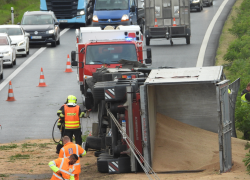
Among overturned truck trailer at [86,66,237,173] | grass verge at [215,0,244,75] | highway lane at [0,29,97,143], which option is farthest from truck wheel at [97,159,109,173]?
grass verge at [215,0,244,75]

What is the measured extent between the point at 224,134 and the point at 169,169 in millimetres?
1386

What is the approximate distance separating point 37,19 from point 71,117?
21.3 meters

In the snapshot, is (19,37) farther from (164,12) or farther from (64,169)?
(64,169)

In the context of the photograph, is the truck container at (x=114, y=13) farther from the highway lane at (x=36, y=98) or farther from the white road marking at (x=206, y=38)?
the white road marking at (x=206, y=38)

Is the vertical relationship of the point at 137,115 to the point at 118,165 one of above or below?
above

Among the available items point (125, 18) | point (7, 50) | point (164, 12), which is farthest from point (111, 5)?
point (7, 50)

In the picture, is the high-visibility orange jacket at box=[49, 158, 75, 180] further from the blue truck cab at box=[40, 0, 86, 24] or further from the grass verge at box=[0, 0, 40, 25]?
the grass verge at box=[0, 0, 40, 25]

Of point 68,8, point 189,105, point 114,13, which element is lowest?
point 189,105

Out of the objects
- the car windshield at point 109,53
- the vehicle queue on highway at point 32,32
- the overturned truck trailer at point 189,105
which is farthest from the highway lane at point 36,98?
the overturned truck trailer at point 189,105

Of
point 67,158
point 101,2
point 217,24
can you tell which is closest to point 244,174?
point 67,158

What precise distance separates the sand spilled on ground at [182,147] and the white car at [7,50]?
50.3 ft

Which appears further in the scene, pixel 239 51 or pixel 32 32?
pixel 32 32

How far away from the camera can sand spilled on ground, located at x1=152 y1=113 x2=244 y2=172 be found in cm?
1138

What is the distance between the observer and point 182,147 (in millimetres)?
12000
